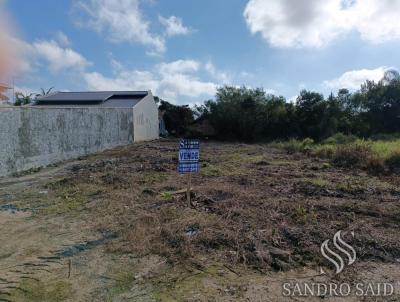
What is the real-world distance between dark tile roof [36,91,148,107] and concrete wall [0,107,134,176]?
7363 millimetres

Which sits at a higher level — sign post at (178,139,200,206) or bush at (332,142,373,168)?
sign post at (178,139,200,206)

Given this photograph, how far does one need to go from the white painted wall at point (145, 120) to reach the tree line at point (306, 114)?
431 centimetres

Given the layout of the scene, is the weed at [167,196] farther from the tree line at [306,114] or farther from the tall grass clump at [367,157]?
the tree line at [306,114]

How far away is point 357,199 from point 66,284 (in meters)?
5.14

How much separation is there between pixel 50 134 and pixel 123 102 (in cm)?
1338

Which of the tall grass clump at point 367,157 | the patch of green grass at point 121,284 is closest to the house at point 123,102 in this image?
the tall grass clump at point 367,157

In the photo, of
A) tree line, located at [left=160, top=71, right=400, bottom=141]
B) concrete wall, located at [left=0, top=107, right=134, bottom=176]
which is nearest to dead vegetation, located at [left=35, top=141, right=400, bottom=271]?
concrete wall, located at [left=0, top=107, right=134, bottom=176]

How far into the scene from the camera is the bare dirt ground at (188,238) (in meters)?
3.22

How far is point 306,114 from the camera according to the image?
2850 centimetres

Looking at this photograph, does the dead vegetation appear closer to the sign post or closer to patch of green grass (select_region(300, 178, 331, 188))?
patch of green grass (select_region(300, 178, 331, 188))

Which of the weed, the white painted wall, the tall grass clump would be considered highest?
the white painted wall

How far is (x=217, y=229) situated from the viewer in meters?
4.55

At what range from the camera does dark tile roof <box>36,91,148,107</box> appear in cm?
2552

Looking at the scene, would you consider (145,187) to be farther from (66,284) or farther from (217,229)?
(66,284)
